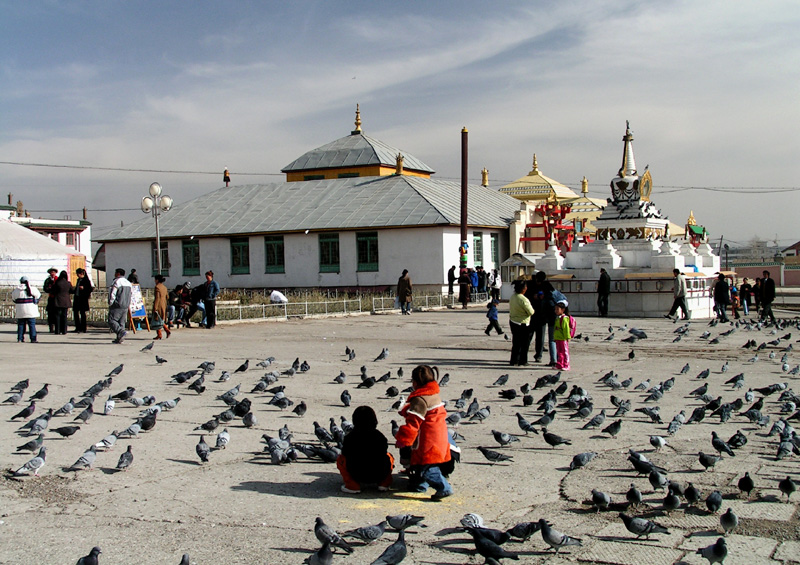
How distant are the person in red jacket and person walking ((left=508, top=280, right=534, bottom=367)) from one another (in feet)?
25.3

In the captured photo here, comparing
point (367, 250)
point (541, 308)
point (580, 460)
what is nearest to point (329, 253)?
point (367, 250)

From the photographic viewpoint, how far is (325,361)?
53.0 feet

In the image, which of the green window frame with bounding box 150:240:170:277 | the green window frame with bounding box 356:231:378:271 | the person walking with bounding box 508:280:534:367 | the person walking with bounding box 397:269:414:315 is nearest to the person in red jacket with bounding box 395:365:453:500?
the person walking with bounding box 508:280:534:367

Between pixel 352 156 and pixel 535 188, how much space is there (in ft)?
53.0

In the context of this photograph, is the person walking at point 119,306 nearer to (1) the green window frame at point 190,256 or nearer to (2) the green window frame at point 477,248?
Result: (2) the green window frame at point 477,248

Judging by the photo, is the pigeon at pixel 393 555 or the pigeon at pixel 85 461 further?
the pigeon at pixel 85 461

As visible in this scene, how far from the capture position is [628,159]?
32.6 metres

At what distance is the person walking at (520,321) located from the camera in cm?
1479

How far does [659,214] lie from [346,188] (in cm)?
2171

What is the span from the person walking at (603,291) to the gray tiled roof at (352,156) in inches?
1036

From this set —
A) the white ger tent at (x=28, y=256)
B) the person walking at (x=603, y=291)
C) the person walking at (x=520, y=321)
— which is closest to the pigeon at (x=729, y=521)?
the person walking at (x=520, y=321)

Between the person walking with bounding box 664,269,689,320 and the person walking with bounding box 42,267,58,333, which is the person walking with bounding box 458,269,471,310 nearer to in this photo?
the person walking with bounding box 664,269,689,320

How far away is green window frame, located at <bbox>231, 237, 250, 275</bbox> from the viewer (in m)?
45.8

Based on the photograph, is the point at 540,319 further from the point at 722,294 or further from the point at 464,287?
the point at 464,287
